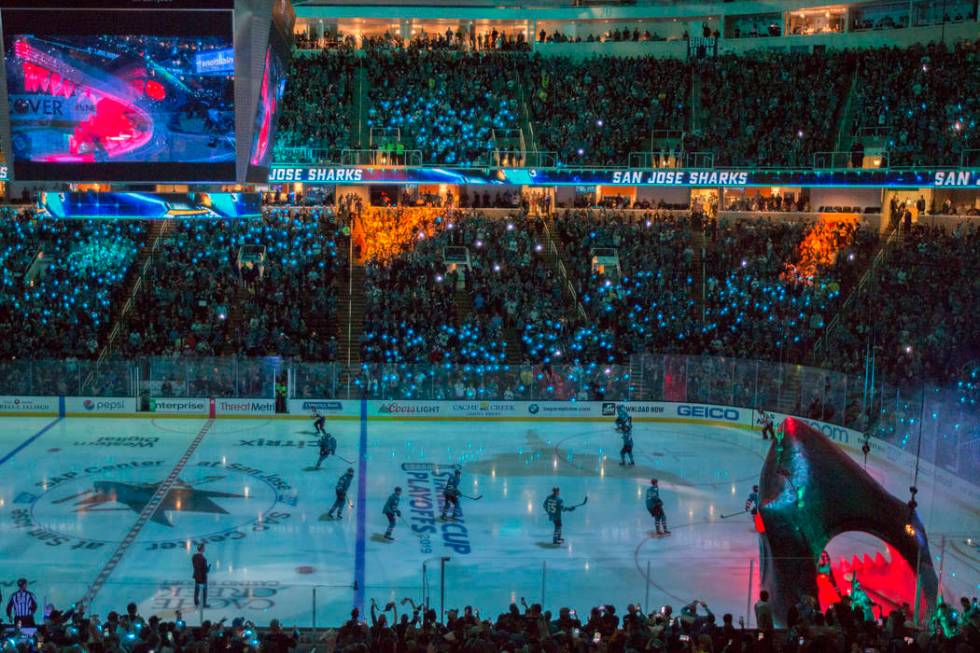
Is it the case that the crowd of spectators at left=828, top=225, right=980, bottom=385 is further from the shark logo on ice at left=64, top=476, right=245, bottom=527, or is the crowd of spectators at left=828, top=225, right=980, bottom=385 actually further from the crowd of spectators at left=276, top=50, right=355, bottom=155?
the crowd of spectators at left=276, top=50, right=355, bottom=155

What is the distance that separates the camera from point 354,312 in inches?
1398

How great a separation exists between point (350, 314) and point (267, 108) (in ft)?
50.2

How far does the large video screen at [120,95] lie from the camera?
18.9m

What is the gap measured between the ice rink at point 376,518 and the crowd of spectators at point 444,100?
14.7m

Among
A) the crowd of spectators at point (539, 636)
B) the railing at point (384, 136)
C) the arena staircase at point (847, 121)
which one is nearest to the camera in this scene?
the crowd of spectators at point (539, 636)

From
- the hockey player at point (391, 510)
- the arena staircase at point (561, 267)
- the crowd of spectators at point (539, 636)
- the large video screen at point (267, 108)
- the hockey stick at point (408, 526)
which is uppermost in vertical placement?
the large video screen at point (267, 108)

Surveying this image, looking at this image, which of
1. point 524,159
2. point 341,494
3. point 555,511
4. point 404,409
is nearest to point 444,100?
point 524,159

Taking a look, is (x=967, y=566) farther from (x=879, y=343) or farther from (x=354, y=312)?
(x=354, y=312)

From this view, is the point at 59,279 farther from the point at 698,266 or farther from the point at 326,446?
the point at 698,266

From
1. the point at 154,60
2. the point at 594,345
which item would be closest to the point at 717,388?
the point at 594,345

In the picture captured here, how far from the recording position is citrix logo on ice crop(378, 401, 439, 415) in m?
31.6

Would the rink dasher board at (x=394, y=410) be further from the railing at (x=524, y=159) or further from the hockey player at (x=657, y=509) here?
the railing at (x=524, y=159)

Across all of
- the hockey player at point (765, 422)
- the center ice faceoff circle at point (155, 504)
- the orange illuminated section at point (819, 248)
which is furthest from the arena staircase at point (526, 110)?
the center ice faceoff circle at point (155, 504)

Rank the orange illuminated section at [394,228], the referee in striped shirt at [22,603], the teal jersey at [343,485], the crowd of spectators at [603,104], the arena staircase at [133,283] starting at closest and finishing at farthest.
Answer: the referee in striped shirt at [22,603] < the teal jersey at [343,485] < the arena staircase at [133,283] < the orange illuminated section at [394,228] < the crowd of spectators at [603,104]
